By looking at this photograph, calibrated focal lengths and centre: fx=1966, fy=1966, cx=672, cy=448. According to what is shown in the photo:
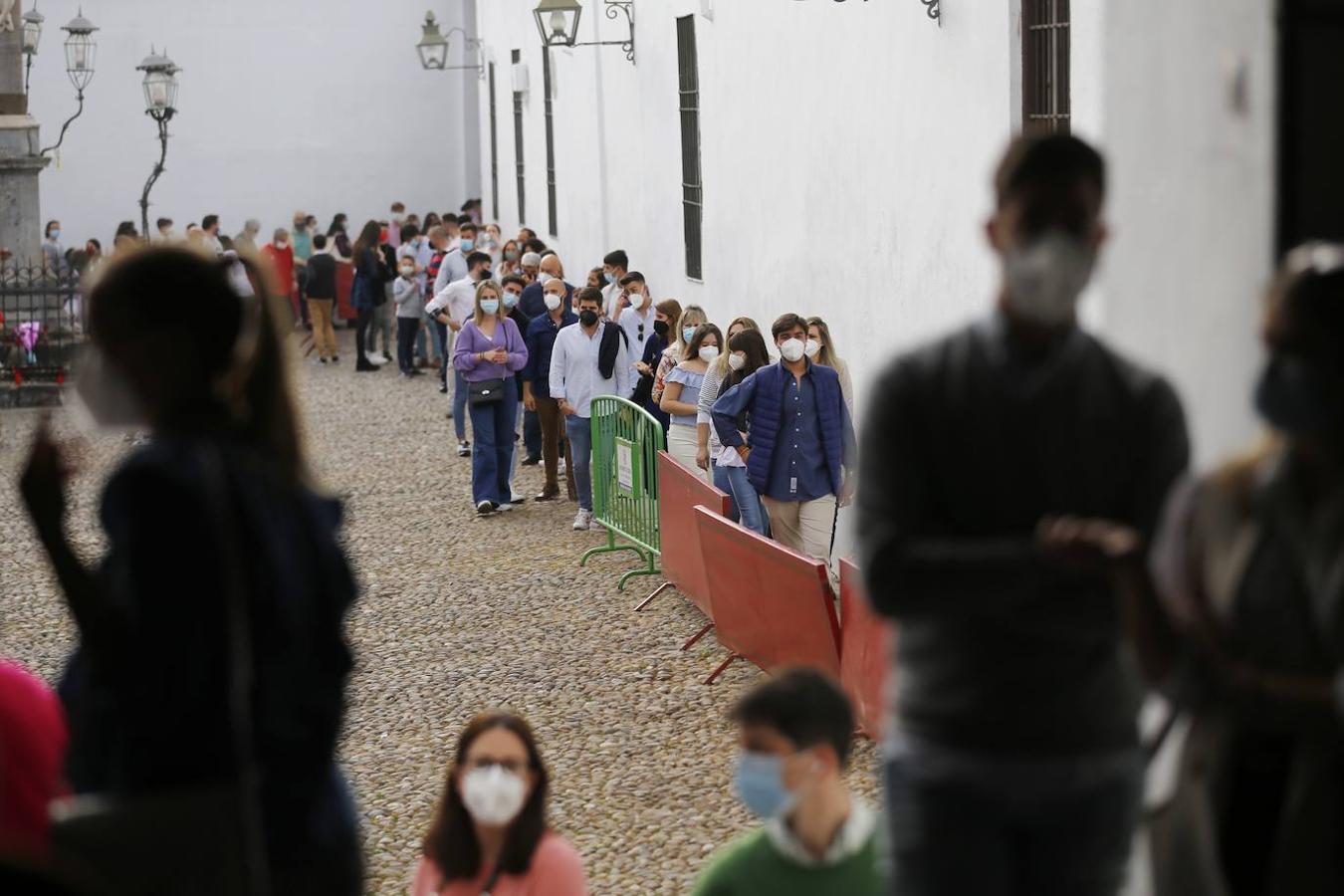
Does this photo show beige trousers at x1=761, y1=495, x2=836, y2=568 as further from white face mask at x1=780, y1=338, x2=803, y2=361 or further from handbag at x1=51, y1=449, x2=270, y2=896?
handbag at x1=51, y1=449, x2=270, y2=896

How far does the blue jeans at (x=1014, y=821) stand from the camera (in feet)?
8.52

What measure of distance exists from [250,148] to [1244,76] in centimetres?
3192

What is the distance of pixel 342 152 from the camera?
34.2 meters

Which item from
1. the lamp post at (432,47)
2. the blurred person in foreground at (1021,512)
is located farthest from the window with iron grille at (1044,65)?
the lamp post at (432,47)

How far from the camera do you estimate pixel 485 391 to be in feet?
47.7

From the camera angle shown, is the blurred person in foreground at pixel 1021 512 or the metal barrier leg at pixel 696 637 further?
the metal barrier leg at pixel 696 637

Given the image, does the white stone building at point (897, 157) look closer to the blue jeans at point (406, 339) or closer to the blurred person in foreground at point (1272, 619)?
the blurred person in foreground at point (1272, 619)

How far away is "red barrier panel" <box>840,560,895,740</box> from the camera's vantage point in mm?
7637

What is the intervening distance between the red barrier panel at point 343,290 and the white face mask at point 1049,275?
28256 mm

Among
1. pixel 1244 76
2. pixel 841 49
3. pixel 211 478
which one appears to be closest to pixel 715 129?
pixel 841 49

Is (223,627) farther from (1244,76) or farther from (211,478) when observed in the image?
(1244,76)

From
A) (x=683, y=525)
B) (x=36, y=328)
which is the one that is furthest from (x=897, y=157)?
(x=36, y=328)

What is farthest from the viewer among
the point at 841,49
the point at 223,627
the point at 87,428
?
the point at 841,49

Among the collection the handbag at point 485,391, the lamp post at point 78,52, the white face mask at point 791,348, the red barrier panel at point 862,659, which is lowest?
the red barrier panel at point 862,659
